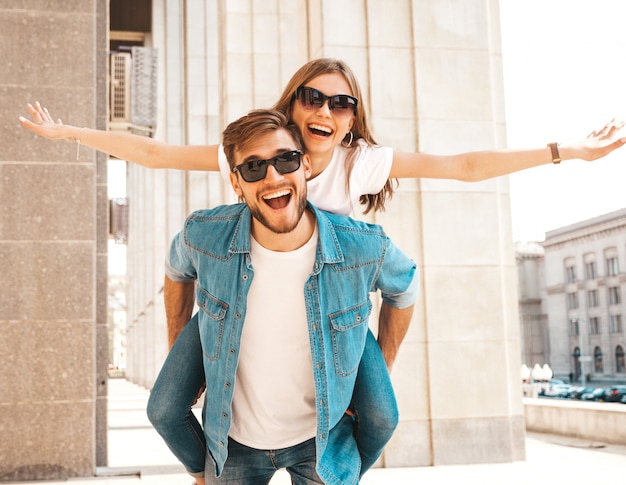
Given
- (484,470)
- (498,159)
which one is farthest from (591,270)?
(498,159)

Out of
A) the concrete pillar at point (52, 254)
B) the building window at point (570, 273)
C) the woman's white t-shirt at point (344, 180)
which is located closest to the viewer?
the woman's white t-shirt at point (344, 180)

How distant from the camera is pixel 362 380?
3043 mm

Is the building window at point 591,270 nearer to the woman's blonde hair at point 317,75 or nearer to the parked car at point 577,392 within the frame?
the parked car at point 577,392

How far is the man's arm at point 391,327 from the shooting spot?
3.23 m

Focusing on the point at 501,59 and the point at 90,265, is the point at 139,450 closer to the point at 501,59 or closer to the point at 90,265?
the point at 90,265

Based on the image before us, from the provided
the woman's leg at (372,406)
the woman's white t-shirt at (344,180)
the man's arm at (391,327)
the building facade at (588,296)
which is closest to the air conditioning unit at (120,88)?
the woman's white t-shirt at (344,180)

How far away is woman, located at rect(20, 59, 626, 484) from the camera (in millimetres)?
3020

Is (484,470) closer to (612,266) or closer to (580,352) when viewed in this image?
(612,266)

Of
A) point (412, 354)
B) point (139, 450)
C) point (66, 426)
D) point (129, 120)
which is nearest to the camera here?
point (66, 426)

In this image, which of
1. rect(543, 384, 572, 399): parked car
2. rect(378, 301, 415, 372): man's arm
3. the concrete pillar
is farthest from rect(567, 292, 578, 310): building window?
rect(378, 301, 415, 372): man's arm

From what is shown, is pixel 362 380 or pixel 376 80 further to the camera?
pixel 376 80

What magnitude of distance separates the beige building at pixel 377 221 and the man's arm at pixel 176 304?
582 centimetres

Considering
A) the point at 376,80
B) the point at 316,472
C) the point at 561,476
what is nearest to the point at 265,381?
the point at 316,472

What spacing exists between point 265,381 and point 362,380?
382mm
